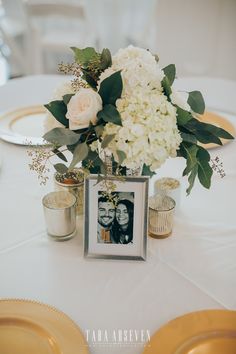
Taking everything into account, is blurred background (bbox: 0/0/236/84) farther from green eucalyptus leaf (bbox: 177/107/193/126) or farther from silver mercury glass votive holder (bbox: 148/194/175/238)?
green eucalyptus leaf (bbox: 177/107/193/126)

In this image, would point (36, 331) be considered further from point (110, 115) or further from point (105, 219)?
point (110, 115)

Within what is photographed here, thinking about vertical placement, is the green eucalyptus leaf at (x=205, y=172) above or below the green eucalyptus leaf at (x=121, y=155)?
below

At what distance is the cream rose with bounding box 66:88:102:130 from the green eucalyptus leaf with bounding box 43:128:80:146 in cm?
1

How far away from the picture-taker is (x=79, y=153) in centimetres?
87

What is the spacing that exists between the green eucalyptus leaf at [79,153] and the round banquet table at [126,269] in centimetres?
26

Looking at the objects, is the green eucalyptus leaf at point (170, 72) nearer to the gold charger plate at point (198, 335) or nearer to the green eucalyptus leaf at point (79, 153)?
the green eucalyptus leaf at point (79, 153)

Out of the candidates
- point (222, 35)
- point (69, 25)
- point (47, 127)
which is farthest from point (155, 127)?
point (69, 25)

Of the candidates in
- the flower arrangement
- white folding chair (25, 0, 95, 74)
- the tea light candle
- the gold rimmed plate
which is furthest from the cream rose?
white folding chair (25, 0, 95, 74)

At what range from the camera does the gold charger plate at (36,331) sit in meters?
0.78

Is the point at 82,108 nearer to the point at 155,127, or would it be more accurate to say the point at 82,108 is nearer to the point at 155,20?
the point at 155,127

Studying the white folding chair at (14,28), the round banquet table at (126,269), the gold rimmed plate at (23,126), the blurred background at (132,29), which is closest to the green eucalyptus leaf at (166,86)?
the round banquet table at (126,269)

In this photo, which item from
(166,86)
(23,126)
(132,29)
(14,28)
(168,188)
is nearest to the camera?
(166,86)

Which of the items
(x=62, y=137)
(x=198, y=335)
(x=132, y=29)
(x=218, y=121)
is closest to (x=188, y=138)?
(x=62, y=137)

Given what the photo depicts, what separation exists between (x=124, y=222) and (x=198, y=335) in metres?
0.30
